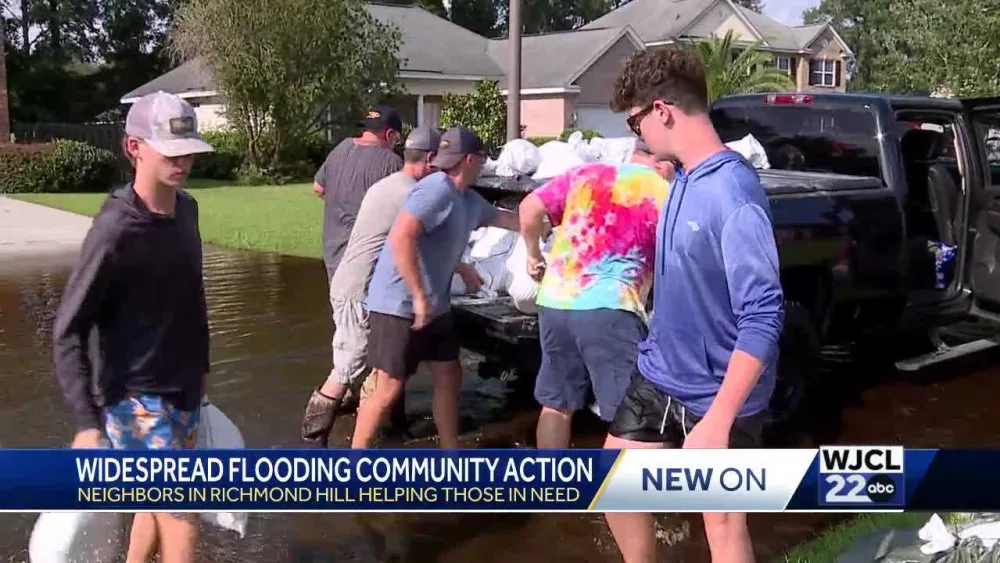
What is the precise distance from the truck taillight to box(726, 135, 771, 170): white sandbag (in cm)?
33

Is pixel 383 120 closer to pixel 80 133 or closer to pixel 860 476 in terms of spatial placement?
pixel 860 476

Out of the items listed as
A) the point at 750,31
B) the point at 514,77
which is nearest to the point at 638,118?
the point at 514,77

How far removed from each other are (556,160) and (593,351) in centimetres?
255

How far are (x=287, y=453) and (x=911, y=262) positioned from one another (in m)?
4.45

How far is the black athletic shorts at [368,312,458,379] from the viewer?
5121 millimetres

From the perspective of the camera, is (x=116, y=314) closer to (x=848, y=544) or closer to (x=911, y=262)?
(x=848, y=544)

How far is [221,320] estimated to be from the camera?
30.8 feet

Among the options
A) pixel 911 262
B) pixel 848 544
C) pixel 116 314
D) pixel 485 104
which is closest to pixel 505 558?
pixel 848 544

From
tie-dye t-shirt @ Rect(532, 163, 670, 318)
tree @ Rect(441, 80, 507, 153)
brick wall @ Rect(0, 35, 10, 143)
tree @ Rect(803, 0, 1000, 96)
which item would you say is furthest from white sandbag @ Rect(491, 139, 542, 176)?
brick wall @ Rect(0, 35, 10, 143)

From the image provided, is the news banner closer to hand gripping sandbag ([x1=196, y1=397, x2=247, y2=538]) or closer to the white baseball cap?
hand gripping sandbag ([x1=196, y1=397, x2=247, y2=538])

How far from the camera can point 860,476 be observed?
3.31m

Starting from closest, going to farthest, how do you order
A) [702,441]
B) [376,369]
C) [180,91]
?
[702,441], [376,369], [180,91]

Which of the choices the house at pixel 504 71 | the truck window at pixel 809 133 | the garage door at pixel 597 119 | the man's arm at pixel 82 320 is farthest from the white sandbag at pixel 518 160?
the garage door at pixel 597 119

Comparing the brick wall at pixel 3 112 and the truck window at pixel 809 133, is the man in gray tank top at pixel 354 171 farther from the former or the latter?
the brick wall at pixel 3 112
